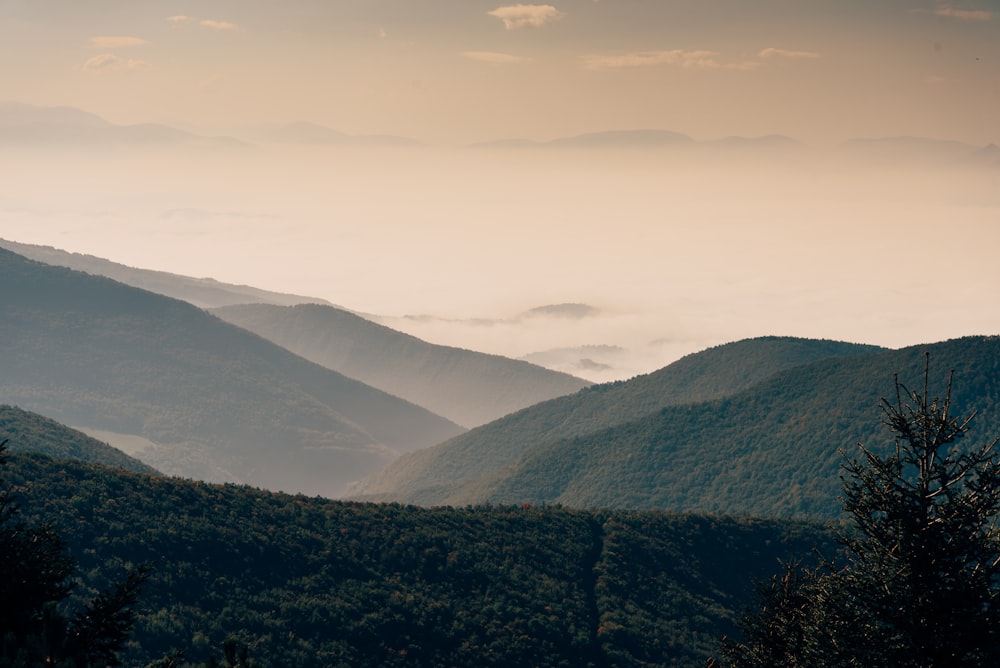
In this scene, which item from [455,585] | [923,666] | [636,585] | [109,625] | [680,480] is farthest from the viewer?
[680,480]

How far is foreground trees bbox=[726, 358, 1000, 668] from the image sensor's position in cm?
3344

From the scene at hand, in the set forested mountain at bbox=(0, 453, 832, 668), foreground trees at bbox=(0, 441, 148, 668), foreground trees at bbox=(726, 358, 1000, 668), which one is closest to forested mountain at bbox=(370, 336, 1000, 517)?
forested mountain at bbox=(0, 453, 832, 668)

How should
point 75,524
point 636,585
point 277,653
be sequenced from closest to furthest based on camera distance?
point 277,653, point 75,524, point 636,585

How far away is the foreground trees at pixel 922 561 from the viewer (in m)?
33.4

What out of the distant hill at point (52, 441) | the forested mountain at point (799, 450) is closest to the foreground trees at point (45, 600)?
the distant hill at point (52, 441)

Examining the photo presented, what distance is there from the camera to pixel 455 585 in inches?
4232

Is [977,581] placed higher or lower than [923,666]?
higher

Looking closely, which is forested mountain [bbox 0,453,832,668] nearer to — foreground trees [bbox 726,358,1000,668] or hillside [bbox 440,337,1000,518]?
hillside [bbox 440,337,1000,518]

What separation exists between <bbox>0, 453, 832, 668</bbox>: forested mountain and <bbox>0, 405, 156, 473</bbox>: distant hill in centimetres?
4745

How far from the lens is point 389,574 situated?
106 m

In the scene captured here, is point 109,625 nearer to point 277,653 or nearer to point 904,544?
point 904,544

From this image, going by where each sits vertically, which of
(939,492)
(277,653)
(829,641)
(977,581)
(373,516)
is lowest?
(277,653)

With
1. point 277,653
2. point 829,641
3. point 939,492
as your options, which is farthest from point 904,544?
point 277,653

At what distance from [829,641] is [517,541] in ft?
287
